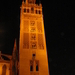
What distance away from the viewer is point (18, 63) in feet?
81.6

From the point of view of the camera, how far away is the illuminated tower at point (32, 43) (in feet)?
77.9

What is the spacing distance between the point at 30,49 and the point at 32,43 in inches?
42.8

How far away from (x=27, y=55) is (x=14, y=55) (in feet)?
8.65

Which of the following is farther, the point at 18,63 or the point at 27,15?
the point at 27,15

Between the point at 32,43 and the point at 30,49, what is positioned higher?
the point at 32,43

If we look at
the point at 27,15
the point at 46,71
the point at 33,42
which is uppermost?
the point at 27,15

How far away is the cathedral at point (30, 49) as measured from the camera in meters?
23.8

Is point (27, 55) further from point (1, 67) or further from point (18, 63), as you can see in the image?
point (1, 67)

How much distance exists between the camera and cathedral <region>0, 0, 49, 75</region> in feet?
78.1

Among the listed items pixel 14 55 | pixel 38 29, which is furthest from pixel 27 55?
pixel 38 29

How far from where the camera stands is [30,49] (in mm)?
24922

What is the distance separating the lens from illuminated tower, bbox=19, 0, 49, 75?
2373 centimetres

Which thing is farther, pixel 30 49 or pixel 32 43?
pixel 32 43

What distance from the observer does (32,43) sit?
25.6m
